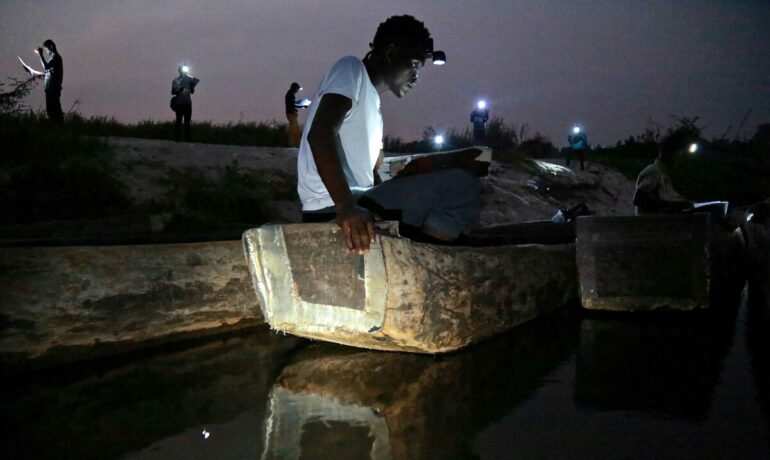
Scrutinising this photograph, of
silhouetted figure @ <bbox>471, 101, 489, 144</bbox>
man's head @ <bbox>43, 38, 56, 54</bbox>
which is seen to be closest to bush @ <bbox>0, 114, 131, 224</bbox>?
man's head @ <bbox>43, 38, 56, 54</bbox>

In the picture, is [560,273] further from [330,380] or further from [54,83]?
[54,83]

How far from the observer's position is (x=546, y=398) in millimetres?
1767

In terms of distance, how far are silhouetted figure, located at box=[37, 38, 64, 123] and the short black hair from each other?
859 cm

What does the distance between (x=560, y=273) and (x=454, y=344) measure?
3.68ft

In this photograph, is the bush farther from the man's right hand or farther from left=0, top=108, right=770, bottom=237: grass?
the man's right hand

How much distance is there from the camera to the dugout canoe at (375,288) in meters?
1.95

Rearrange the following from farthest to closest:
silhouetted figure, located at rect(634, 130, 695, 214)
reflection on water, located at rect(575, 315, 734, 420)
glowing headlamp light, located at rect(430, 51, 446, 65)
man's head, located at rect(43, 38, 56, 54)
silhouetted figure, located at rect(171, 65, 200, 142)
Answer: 1. silhouetted figure, located at rect(171, 65, 200, 142)
2. man's head, located at rect(43, 38, 56, 54)
3. silhouetted figure, located at rect(634, 130, 695, 214)
4. glowing headlamp light, located at rect(430, 51, 446, 65)
5. reflection on water, located at rect(575, 315, 734, 420)

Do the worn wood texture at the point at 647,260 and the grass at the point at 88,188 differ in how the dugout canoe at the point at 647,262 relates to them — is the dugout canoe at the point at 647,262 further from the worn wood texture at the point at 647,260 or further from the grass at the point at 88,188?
the grass at the point at 88,188

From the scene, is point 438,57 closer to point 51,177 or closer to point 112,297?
point 112,297

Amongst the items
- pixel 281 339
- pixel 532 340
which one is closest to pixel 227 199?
pixel 281 339

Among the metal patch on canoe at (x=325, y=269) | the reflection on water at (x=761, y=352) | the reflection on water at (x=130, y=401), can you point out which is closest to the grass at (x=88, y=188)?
the reflection on water at (x=130, y=401)

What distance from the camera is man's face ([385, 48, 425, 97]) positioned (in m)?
2.32

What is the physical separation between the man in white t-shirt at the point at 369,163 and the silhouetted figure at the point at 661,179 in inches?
121

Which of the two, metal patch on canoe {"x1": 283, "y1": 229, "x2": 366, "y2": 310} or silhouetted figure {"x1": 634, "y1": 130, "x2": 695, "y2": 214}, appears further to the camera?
silhouetted figure {"x1": 634, "y1": 130, "x2": 695, "y2": 214}
